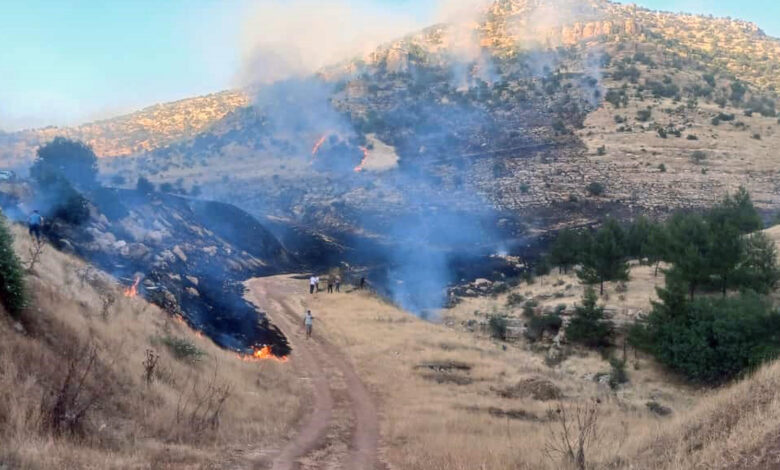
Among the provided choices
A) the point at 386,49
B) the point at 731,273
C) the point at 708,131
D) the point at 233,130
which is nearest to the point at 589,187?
the point at 708,131

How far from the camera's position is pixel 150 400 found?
10.7 metres

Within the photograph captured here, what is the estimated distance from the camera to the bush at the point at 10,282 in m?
9.69

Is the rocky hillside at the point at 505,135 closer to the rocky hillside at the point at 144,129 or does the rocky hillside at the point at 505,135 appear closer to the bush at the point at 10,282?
the rocky hillside at the point at 144,129

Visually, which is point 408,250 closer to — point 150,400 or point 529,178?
point 529,178

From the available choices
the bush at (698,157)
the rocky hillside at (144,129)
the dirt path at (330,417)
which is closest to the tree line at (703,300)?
the dirt path at (330,417)

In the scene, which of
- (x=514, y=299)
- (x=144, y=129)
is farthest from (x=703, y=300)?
(x=144, y=129)

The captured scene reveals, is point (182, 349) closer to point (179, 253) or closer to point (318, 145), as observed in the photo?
point (179, 253)

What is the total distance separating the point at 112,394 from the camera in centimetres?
1008

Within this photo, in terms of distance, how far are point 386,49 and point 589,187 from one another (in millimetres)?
92523

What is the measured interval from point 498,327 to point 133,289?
19400mm

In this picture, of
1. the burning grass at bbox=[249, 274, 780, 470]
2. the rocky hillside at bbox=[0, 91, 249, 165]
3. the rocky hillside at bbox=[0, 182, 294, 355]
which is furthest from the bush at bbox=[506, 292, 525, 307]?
the rocky hillside at bbox=[0, 91, 249, 165]

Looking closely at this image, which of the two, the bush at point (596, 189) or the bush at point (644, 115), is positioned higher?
the bush at point (644, 115)

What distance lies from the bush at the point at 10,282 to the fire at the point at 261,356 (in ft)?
31.4

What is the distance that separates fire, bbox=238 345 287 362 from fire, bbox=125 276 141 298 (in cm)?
418
